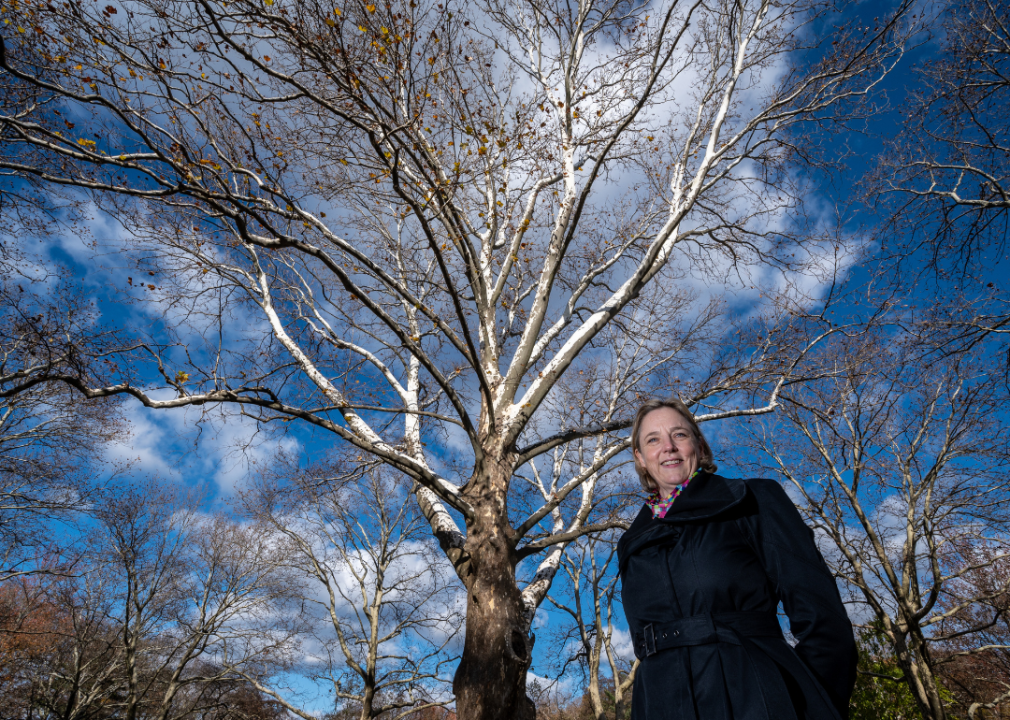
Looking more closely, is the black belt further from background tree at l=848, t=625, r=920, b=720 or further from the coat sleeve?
background tree at l=848, t=625, r=920, b=720

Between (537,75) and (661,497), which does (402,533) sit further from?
(661,497)

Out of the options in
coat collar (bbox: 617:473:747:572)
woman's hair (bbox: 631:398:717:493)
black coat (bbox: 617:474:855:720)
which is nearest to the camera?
black coat (bbox: 617:474:855:720)

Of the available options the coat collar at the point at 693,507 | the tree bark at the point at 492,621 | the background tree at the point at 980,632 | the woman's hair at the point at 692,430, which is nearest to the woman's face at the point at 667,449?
the woman's hair at the point at 692,430

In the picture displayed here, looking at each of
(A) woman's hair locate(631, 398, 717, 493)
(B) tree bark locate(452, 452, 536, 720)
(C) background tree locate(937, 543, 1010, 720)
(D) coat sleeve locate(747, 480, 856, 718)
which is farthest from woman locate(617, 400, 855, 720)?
(C) background tree locate(937, 543, 1010, 720)

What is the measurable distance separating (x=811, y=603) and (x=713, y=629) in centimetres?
29

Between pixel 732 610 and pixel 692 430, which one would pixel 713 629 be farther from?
pixel 692 430

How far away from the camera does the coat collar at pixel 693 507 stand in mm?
1653

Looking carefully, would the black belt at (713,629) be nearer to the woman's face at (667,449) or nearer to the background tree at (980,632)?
the woman's face at (667,449)

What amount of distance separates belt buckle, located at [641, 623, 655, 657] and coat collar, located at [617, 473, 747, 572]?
0.25 metres

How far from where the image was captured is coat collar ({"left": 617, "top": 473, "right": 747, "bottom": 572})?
165 centimetres

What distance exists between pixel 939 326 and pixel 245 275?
855 cm

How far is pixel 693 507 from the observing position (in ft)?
5.60

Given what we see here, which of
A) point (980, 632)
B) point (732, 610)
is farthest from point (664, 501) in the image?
point (980, 632)

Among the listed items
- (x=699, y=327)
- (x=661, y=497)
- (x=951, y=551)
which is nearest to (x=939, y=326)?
(x=699, y=327)
